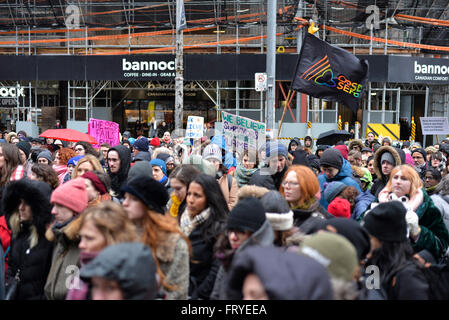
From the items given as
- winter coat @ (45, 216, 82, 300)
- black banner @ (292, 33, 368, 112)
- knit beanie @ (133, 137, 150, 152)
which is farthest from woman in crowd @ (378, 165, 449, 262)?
knit beanie @ (133, 137, 150, 152)

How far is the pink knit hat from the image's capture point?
4101mm

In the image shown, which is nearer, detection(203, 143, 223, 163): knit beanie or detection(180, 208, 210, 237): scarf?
detection(180, 208, 210, 237): scarf

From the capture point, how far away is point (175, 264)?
346 cm

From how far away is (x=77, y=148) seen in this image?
8.44 meters

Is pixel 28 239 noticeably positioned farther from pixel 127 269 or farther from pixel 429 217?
pixel 429 217

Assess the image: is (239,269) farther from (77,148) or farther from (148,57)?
(148,57)

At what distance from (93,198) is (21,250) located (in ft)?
3.17

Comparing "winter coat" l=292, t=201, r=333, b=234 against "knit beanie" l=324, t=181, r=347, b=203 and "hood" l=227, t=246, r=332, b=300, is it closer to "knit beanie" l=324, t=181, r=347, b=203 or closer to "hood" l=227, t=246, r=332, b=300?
"knit beanie" l=324, t=181, r=347, b=203

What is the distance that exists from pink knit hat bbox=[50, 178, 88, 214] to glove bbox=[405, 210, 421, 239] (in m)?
2.62

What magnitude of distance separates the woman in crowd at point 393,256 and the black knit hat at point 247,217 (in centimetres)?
78
